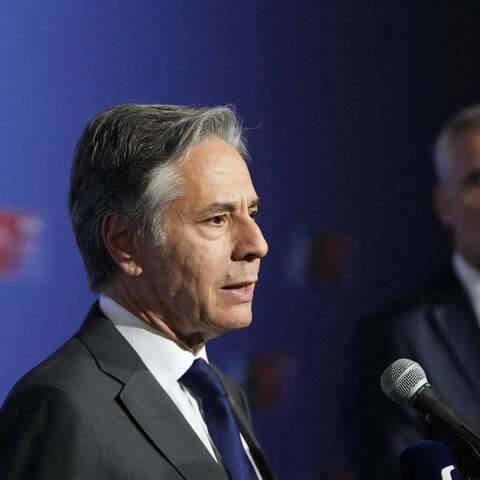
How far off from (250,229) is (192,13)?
1258mm

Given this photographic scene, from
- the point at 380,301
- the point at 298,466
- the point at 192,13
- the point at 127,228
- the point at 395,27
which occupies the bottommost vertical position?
the point at 298,466

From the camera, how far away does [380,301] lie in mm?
3141

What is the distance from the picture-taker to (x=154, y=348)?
63.3 inches

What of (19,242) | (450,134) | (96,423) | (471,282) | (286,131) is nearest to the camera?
(96,423)

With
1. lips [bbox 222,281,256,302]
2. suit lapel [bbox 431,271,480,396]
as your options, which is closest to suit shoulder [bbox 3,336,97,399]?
lips [bbox 222,281,256,302]

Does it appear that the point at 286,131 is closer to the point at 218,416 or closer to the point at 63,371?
the point at 218,416

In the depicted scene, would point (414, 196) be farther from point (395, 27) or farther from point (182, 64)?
point (182, 64)

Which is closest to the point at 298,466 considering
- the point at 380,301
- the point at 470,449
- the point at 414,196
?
the point at 380,301

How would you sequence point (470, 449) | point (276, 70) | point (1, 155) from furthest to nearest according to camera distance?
point (276, 70), point (1, 155), point (470, 449)

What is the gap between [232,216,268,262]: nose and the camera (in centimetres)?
162

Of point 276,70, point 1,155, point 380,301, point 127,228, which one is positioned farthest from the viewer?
point 380,301

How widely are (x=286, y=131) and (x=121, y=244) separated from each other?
1388mm

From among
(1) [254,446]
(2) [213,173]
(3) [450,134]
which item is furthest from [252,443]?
(3) [450,134]

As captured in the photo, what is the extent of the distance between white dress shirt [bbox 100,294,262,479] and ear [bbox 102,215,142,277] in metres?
0.08
